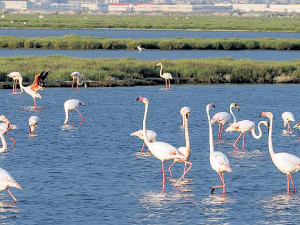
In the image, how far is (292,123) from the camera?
2820 cm

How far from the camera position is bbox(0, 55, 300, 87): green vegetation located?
41.3 metres

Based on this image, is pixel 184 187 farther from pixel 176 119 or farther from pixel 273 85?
pixel 273 85

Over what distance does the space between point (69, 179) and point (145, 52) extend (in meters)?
50.4

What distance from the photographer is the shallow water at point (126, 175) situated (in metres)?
15.3

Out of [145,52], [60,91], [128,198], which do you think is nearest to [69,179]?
[128,198]

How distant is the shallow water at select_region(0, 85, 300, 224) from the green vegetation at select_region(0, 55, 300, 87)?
884cm

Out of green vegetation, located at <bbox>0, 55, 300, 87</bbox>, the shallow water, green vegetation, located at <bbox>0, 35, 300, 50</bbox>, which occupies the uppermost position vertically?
the shallow water

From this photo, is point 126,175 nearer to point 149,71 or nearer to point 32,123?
point 32,123

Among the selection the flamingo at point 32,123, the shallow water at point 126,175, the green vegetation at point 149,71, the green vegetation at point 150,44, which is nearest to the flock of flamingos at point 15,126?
the flamingo at point 32,123

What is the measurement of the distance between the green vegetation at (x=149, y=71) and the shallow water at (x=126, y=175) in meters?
8.84

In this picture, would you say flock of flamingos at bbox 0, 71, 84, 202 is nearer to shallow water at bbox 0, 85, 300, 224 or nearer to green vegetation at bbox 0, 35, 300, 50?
shallow water at bbox 0, 85, 300, 224

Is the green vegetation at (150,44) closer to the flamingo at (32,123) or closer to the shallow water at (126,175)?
the shallow water at (126,175)

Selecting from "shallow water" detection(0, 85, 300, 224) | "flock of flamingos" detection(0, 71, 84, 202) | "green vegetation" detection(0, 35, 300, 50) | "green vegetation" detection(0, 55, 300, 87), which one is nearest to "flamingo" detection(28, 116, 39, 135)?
"flock of flamingos" detection(0, 71, 84, 202)

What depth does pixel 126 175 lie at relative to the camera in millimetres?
18766
